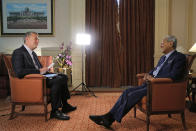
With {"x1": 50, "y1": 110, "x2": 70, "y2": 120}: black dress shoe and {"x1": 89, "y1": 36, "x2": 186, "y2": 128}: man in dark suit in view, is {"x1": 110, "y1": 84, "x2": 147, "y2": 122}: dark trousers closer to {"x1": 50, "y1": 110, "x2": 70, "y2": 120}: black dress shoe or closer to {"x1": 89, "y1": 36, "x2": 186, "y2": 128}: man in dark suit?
{"x1": 89, "y1": 36, "x2": 186, "y2": 128}: man in dark suit

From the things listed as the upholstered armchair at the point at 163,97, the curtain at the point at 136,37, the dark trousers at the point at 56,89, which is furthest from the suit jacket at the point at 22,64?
the curtain at the point at 136,37

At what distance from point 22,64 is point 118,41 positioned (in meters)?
2.92

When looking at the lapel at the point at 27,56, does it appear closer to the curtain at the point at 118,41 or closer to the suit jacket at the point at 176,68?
the suit jacket at the point at 176,68

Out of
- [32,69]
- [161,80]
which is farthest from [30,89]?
[161,80]

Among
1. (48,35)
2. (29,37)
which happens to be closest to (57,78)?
(29,37)

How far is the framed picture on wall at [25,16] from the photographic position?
5.76 meters

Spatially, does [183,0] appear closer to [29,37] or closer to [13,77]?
[29,37]

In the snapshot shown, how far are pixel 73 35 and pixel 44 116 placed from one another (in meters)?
2.48

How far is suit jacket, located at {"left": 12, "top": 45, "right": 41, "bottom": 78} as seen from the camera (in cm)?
349

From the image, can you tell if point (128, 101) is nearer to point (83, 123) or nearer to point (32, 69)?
point (83, 123)

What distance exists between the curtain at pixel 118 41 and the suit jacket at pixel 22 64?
2322 millimetres

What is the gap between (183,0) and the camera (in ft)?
18.9

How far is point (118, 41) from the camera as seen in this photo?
589 centimetres

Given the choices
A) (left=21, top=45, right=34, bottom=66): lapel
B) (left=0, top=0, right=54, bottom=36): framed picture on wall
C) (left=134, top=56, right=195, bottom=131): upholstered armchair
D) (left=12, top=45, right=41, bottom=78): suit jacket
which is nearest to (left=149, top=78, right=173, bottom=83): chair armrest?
(left=134, top=56, right=195, bottom=131): upholstered armchair
